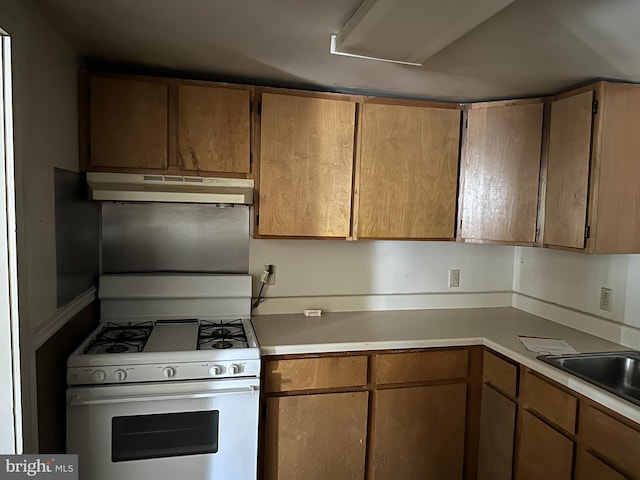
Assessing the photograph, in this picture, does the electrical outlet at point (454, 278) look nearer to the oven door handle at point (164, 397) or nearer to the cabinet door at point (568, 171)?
the cabinet door at point (568, 171)

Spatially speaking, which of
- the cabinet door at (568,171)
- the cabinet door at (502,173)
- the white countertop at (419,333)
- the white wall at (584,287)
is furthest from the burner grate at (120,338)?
the white wall at (584,287)

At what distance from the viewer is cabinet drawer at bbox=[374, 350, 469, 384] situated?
6.72ft

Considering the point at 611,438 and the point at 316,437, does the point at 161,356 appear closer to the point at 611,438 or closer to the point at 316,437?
the point at 316,437

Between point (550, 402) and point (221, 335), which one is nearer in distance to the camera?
point (550, 402)

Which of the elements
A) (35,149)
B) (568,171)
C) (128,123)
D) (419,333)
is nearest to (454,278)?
(419,333)

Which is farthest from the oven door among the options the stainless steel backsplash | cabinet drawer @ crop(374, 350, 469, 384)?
the stainless steel backsplash

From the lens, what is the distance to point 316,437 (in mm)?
1991

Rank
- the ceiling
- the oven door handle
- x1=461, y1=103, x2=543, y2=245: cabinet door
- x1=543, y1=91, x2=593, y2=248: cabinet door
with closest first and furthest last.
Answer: the ceiling
the oven door handle
x1=543, y1=91, x2=593, y2=248: cabinet door
x1=461, y1=103, x2=543, y2=245: cabinet door

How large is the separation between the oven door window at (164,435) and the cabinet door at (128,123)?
1.12m

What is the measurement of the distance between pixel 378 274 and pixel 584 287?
3.63ft

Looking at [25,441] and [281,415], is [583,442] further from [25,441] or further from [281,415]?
[25,441]

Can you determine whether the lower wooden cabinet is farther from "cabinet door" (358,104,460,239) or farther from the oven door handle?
"cabinet door" (358,104,460,239)

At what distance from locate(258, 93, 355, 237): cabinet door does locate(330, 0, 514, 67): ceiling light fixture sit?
537 millimetres

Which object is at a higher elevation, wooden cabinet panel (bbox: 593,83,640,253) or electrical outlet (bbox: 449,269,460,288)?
wooden cabinet panel (bbox: 593,83,640,253)
